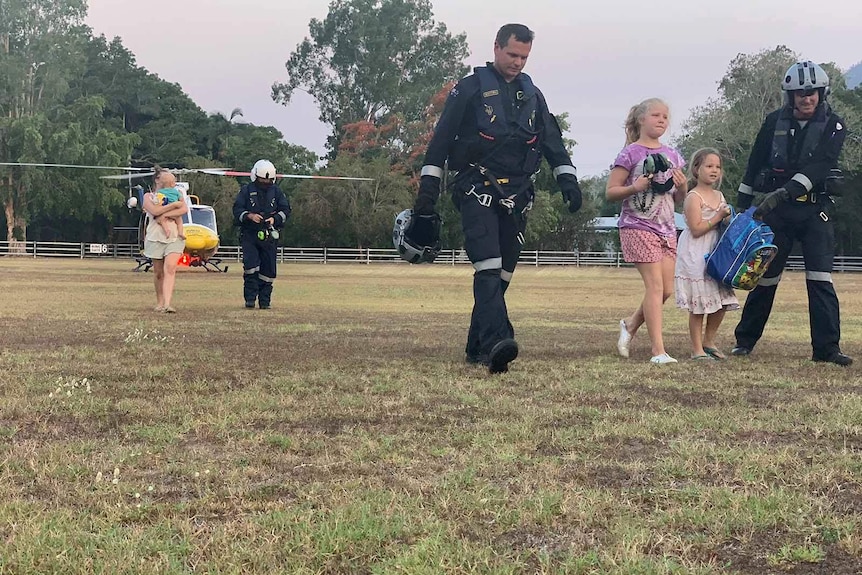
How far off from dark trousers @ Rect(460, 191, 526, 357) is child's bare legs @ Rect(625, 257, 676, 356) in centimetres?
98

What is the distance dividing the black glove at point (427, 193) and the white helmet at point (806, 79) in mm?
2519

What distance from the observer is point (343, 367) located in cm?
526

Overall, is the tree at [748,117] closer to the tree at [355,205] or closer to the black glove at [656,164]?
the tree at [355,205]

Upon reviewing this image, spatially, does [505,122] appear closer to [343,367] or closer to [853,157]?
[343,367]

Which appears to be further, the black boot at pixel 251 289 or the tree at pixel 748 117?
the tree at pixel 748 117

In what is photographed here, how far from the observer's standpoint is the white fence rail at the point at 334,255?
47281 millimetres

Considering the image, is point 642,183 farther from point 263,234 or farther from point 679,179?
point 263,234

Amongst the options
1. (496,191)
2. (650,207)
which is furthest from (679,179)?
(496,191)

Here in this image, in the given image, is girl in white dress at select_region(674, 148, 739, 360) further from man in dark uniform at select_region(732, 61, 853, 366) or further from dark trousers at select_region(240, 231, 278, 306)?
dark trousers at select_region(240, 231, 278, 306)

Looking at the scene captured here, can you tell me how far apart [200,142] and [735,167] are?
118 feet

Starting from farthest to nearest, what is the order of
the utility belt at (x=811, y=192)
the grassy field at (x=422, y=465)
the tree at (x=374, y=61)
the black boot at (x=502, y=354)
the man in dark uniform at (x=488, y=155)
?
the tree at (x=374, y=61) → the utility belt at (x=811, y=192) → the man in dark uniform at (x=488, y=155) → the black boot at (x=502, y=354) → the grassy field at (x=422, y=465)

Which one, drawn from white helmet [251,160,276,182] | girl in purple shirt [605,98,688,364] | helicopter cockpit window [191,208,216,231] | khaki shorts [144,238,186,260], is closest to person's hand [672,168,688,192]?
girl in purple shirt [605,98,688,364]

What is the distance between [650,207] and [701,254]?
599 mm

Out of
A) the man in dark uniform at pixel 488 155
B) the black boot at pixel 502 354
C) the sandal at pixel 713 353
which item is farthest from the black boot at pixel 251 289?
the black boot at pixel 502 354
